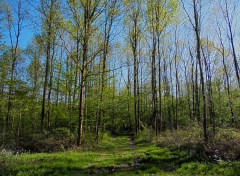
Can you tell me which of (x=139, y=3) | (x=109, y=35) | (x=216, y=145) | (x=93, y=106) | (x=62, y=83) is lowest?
(x=216, y=145)

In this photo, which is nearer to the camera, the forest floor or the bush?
the forest floor

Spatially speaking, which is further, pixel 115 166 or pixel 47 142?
pixel 47 142

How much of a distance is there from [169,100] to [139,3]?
902 inches

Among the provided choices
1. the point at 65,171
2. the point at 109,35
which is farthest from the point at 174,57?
the point at 65,171

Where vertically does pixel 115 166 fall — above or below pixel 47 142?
below

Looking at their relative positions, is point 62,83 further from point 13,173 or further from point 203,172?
point 203,172

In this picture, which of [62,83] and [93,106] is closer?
[62,83]

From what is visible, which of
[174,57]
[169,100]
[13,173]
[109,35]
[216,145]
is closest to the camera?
[13,173]

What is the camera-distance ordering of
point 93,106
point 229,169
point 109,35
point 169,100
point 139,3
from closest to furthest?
point 229,169
point 93,106
point 109,35
point 139,3
point 169,100

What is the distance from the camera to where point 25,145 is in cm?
1642

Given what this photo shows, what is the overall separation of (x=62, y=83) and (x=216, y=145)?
1298cm

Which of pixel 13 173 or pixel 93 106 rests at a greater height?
pixel 93 106

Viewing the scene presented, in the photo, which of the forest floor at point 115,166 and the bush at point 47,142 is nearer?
the forest floor at point 115,166

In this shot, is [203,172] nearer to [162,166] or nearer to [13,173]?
[162,166]
